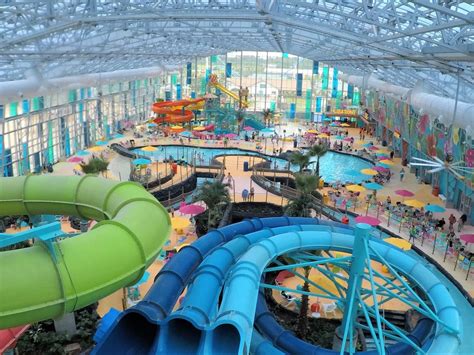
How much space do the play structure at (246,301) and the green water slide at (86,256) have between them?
89cm

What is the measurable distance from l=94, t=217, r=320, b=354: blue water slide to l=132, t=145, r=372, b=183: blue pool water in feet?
61.9

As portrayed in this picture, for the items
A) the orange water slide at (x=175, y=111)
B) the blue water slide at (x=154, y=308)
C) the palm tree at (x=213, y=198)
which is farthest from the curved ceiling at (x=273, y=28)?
the orange water slide at (x=175, y=111)

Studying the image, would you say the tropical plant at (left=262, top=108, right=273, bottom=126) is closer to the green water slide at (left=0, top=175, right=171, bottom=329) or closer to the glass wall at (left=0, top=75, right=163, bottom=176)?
the glass wall at (left=0, top=75, right=163, bottom=176)

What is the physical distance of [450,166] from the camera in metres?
13.1

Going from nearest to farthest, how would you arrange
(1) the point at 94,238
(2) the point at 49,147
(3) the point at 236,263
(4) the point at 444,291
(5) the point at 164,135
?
(1) the point at 94,238 < (3) the point at 236,263 < (4) the point at 444,291 < (2) the point at 49,147 < (5) the point at 164,135

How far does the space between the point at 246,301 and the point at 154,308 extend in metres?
1.14

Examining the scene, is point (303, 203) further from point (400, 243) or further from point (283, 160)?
point (283, 160)

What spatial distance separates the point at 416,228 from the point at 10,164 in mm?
17981

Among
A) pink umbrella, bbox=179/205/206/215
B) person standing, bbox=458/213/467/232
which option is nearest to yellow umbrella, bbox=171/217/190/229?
pink umbrella, bbox=179/205/206/215

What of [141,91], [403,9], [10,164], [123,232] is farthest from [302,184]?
[141,91]

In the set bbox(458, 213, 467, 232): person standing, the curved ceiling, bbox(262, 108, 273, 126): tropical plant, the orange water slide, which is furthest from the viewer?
bbox(262, 108, 273, 126): tropical plant

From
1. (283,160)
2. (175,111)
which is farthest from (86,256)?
(175,111)

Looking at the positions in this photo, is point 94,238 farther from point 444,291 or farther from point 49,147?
point 49,147

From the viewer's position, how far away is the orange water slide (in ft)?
121
